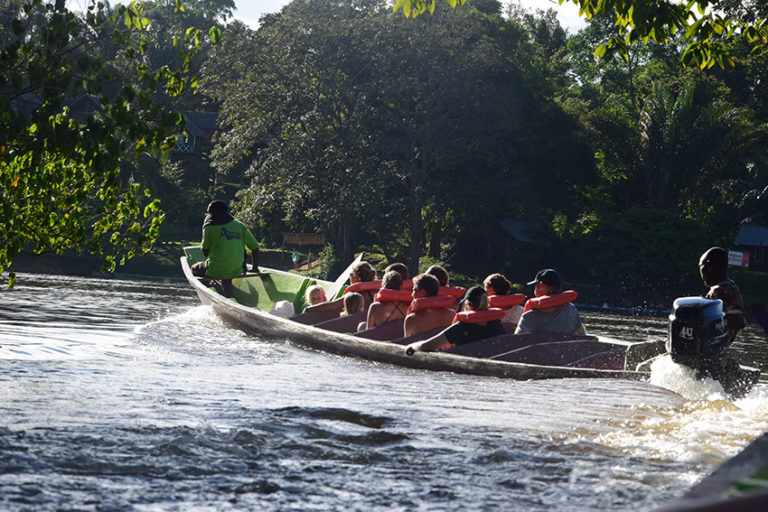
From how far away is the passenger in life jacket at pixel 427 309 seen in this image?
952 cm

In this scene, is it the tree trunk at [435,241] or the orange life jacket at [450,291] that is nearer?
the orange life jacket at [450,291]

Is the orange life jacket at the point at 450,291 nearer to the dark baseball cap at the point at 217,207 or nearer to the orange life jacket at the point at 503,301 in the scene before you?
the orange life jacket at the point at 503,301

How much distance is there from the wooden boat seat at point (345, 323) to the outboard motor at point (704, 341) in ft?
16.8

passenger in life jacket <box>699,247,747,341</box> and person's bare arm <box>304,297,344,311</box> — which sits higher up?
passenger in life jacket <box>699,247,747,341</box>

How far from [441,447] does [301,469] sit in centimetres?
97

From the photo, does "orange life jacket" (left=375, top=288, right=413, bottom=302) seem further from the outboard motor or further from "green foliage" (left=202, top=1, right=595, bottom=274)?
"green foliage" (left=202, top=1, right=595, bottom=274)

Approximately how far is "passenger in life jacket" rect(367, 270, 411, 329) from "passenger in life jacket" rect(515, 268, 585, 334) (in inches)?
66.0

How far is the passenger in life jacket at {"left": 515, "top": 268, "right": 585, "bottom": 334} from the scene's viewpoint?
883 cm

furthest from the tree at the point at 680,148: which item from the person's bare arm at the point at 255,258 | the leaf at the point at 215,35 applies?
the leaf at the point at 215,35

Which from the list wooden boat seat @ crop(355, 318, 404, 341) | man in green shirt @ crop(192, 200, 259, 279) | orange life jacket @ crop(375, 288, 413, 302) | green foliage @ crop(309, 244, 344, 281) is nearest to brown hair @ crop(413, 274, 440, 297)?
orange life jacket @ crop(375, 288, 413, 302)

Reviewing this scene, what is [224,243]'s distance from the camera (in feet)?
46.1

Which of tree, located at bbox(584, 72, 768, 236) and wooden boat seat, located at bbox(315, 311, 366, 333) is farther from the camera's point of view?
tree, located at bbox(584, 72, 768, 236)

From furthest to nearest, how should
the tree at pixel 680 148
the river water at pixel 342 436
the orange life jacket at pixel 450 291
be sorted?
the tree at pixel 680 148
the orange life jacket at pixel 450 291
the river water at pixel 342 436

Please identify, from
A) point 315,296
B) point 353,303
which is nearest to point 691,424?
point 353,303
